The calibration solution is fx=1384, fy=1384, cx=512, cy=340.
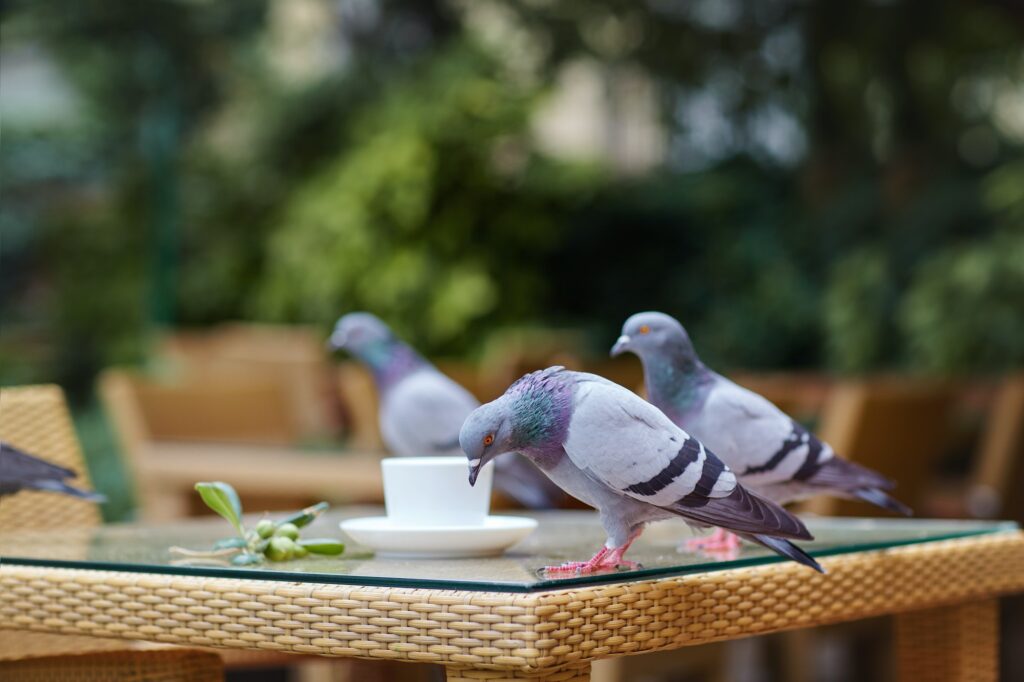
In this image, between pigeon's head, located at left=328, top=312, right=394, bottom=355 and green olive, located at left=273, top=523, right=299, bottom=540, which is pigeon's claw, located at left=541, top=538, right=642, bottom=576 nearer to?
green olive, located at left=273, top=523, right=299, bottom=540

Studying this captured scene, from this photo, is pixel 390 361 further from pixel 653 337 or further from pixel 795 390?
pixel 795 390

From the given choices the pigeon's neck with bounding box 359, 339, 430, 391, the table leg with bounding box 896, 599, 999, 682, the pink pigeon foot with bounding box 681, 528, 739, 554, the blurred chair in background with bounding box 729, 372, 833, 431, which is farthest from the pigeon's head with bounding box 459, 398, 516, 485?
the blurred chair in background with bounding box 729, 372, 833, 431

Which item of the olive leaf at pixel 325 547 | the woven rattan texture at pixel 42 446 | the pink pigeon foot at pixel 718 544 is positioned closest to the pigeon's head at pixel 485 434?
the olive leaf at pixel 325 547

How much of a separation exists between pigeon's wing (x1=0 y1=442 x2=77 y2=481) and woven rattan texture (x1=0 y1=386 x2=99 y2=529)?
40cm

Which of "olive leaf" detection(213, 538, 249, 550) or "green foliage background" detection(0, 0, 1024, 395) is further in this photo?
"green foliage background" detection(0, 0, 1024, 395)

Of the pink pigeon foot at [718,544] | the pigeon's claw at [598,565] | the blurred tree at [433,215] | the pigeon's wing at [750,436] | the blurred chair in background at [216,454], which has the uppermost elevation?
the blurred tree at [433,215]

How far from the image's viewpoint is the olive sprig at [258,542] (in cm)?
152

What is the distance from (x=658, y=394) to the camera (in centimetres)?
162

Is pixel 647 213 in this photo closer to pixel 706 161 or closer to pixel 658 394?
pixel 706 161

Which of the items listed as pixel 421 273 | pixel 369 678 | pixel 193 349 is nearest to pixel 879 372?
pixel 421 273

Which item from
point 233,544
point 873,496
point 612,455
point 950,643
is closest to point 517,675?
point 612,455

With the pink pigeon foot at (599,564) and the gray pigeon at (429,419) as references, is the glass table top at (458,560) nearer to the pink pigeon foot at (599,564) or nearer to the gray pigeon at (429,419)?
the pink pigeon foot at (599,564)

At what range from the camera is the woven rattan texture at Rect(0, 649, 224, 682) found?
180 cm

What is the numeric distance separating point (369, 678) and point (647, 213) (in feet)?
22.3
